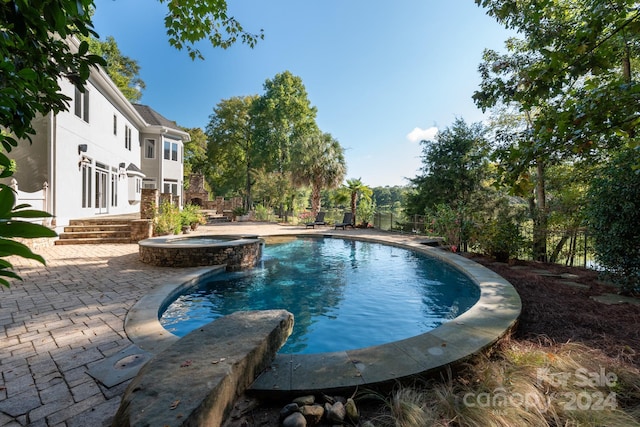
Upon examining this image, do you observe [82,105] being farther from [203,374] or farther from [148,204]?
[203,374]

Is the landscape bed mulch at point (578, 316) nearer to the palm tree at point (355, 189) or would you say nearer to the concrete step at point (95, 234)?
the concrete step at point (95, 234)

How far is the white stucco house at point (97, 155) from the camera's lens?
10.0 meters

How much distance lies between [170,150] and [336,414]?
23.5m

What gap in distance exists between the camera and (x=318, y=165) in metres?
20.4

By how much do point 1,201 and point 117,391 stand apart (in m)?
2.55

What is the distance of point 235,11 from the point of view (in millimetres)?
5363

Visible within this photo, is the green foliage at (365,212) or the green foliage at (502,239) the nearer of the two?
the green foliage at (502,239)

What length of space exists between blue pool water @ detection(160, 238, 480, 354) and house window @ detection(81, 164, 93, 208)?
902cm

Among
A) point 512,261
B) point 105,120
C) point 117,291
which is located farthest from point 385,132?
point 117,291

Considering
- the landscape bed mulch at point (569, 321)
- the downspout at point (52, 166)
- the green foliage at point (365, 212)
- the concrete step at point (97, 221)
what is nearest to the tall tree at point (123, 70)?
the downspout at point (52, 166)

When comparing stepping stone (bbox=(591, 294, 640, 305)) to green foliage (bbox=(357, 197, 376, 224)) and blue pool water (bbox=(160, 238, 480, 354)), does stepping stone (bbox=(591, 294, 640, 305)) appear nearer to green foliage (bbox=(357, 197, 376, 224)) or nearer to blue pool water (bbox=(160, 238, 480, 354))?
blue pool water (bbox=(160, 238, 480, 354))

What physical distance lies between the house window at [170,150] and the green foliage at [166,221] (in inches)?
424

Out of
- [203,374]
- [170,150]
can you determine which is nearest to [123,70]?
[170,150]

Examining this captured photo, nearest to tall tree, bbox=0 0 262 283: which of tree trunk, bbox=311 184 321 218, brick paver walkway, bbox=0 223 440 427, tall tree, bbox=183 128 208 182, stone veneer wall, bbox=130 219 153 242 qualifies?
brick paver walkway, bbox=0 223 440 427
